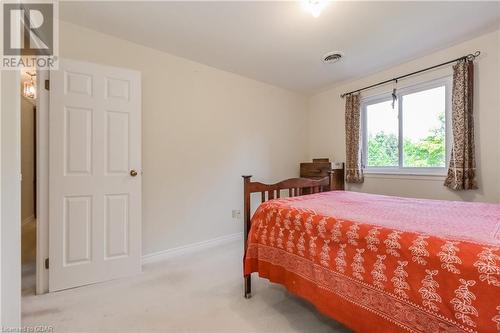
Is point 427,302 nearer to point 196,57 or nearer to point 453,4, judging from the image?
point 453,4

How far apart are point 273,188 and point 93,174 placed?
5.22 feet

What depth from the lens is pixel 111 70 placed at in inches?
83.4

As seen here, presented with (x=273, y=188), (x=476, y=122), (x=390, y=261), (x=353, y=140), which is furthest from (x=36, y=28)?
(x=476, y=122)

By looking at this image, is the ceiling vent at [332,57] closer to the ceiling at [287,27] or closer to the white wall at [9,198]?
the ceiling at [287,27]

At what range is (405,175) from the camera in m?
2.87

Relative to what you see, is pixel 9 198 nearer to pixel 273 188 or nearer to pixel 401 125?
pixel 273 188

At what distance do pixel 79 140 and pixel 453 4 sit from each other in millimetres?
3276

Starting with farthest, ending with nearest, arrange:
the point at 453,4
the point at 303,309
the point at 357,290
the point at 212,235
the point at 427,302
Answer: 1. the point at 212,235
2. the point at 453,4
3. the point at 303,309
4. the point at 357,290
5. the point at 427,302

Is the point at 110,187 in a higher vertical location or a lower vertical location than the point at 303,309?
higher

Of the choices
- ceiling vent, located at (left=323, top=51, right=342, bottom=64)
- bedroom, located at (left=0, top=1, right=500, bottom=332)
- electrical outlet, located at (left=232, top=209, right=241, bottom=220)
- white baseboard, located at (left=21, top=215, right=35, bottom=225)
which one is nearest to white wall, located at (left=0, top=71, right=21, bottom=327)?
bedroom, located at (left=0, top=1, right=500, bottom=332)

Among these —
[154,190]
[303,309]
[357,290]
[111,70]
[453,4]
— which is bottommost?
[303,309]

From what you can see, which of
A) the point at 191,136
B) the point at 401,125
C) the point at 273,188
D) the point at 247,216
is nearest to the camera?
the point at 247,216

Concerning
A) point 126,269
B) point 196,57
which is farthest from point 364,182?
point 126,269

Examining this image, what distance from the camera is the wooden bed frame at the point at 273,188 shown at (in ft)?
6.00
